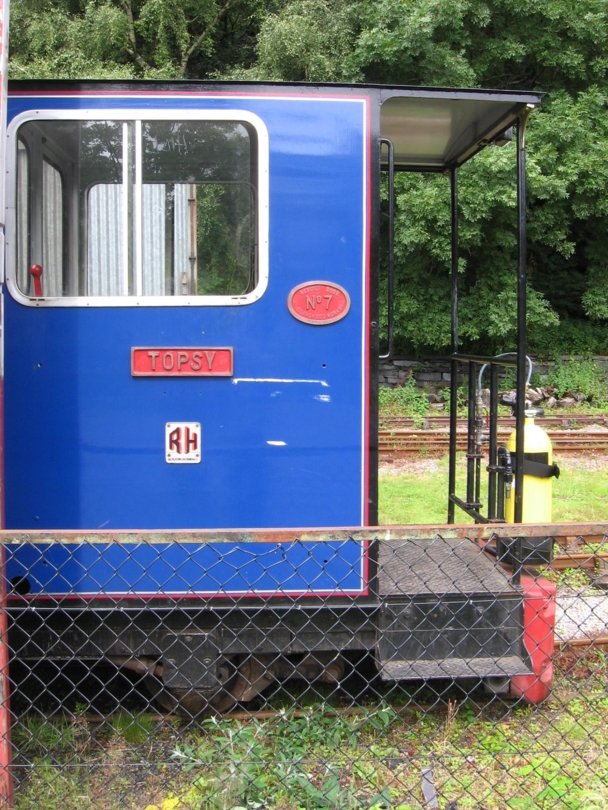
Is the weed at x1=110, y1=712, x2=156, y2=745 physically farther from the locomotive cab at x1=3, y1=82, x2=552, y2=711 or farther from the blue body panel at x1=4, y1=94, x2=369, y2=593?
the blue body panel at x1=4, y1=94, x2=369, y2=593

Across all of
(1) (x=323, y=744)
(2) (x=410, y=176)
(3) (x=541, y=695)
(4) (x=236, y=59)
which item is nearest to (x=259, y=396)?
(1) (x=323, y=744)

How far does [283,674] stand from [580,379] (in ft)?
46.2

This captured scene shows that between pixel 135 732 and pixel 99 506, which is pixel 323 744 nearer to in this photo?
pixel 135 732

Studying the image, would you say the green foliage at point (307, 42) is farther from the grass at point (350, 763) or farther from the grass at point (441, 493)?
the grass at point (350, 763)

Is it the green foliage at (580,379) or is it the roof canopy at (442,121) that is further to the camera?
the green foliage at (580,379)

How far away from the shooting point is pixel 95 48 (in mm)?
18266

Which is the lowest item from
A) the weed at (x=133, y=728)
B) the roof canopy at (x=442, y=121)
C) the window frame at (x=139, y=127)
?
the weed at (x=133, y=728)

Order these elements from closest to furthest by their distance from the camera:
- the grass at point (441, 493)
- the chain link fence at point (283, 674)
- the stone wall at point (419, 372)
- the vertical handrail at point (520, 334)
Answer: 1. the chain link fence at point (283, 674)
2. the vertical handrail at point (520, 334)
3. the grass at point (441, 493)
4. the stone wall at point (419, 372)

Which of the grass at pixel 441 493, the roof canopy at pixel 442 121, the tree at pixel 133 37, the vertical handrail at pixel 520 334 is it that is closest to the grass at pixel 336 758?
the vertical handrail at pixel 520 334

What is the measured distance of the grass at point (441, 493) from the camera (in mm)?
7500

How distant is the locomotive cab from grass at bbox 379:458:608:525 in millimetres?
2819

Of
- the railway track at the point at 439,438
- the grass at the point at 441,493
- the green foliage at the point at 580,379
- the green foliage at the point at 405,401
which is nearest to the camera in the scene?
the grass at the point at 441,493

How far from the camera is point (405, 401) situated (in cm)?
1464

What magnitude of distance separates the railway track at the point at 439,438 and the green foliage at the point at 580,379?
340 cm
